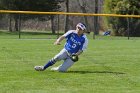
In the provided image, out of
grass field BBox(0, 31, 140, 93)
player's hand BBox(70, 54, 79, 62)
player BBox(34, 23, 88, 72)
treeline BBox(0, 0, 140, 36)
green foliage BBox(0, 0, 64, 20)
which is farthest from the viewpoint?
green foliage BBox(0, 0, 64, 20)

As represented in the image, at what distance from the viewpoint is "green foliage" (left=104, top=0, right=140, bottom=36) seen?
35938 mm

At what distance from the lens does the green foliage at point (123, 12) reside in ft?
118

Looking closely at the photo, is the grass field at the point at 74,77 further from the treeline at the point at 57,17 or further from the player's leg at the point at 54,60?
the treeline at the point at 57,17

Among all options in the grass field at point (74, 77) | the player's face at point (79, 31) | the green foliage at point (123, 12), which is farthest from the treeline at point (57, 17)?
the player's face at point (79, 31)

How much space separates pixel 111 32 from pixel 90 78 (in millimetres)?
28602

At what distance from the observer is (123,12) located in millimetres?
38469

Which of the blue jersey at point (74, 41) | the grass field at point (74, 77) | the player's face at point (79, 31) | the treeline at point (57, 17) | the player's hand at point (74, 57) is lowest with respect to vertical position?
the treeline at point (57, 17)

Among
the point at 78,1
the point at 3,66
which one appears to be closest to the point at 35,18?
the point at 78,1

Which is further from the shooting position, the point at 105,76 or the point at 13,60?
the point at 13,60

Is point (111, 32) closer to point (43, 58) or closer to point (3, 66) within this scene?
point (43, 58)

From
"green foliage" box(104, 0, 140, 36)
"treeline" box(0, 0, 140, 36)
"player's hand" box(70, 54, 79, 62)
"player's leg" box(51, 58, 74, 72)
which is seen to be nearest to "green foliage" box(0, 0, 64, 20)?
"treeline" box(0, 0, 140, 36)

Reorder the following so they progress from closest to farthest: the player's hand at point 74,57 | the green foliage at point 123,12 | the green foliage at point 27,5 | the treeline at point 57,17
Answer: the player's hand at point 74,57, the treeline at point 57,17, the green foliage at point 123,12, the green foliage at point 27,5

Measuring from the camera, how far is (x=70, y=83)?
→ 10.1 metres

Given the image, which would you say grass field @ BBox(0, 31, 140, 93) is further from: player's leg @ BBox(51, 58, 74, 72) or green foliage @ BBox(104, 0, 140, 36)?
green foliage @ BBox(104, 0, 140, 36)
